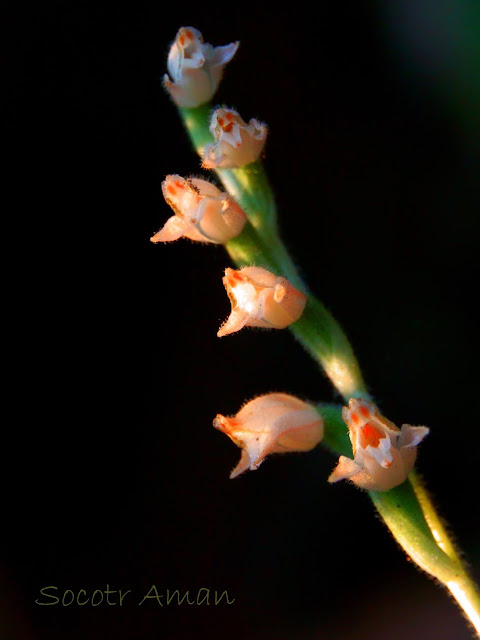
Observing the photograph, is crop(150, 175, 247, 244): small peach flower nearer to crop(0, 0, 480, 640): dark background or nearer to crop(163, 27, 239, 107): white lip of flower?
crop(163, 27, 239, 107): white lip of flower

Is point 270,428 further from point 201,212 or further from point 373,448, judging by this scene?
point 201,212

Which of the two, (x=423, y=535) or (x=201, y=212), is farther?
(x=201, y=212)

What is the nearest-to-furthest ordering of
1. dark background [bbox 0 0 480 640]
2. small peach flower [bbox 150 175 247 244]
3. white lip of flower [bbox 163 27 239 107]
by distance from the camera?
small peach flower [bbox 150 175 247 244], white lip of flower [bbox 163 27 239 107], dark background [bbox 0 0 480 640]

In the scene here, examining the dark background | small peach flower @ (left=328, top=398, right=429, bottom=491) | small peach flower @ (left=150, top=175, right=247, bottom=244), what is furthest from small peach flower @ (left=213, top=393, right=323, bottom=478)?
the dark background

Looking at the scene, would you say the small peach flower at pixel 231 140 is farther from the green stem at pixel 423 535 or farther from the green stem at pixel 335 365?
the green stem at pixel 423 535

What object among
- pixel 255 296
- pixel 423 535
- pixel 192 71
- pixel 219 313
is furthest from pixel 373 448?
pixel 219 313

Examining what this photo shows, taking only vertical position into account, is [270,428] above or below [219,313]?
below

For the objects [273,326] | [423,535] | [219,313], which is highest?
[219,313]

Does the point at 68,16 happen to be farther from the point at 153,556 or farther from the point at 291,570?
the point at 291,570
